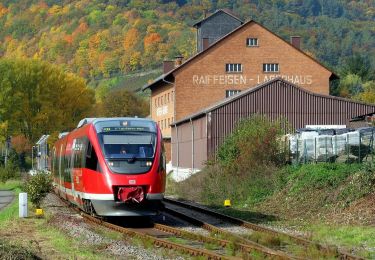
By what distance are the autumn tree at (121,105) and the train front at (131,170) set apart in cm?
8687

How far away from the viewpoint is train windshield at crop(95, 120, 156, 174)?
21062mm

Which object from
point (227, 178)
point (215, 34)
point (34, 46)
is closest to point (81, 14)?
point (34, 46)

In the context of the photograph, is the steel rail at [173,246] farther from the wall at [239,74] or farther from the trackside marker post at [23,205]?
the wall at [239,74]

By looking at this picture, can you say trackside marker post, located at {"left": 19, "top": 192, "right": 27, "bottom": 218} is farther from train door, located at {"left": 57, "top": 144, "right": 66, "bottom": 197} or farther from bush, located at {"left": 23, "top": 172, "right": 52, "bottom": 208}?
train door, located at {"left": 57, "top": 144, "right": 66, "bottom": 197}

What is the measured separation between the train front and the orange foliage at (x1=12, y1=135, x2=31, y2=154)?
61115 mm

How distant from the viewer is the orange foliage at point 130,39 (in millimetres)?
163125

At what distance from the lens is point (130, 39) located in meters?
164

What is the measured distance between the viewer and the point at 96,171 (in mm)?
21406

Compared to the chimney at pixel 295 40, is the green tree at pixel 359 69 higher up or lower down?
higher up

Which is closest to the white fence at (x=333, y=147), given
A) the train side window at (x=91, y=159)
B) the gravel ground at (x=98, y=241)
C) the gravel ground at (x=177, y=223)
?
the gravel ground at (x=177, y=223)

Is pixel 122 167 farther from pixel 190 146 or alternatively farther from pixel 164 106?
pixel 164 106

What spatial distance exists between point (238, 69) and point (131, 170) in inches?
1939

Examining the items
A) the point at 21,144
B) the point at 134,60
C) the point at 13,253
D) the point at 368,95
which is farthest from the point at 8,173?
the point at 134,60

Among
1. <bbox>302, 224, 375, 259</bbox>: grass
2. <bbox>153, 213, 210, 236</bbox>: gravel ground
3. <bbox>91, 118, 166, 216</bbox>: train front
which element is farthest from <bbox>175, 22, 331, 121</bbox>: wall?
<bbox>302, 224, 375, 259</bbox>: grass
